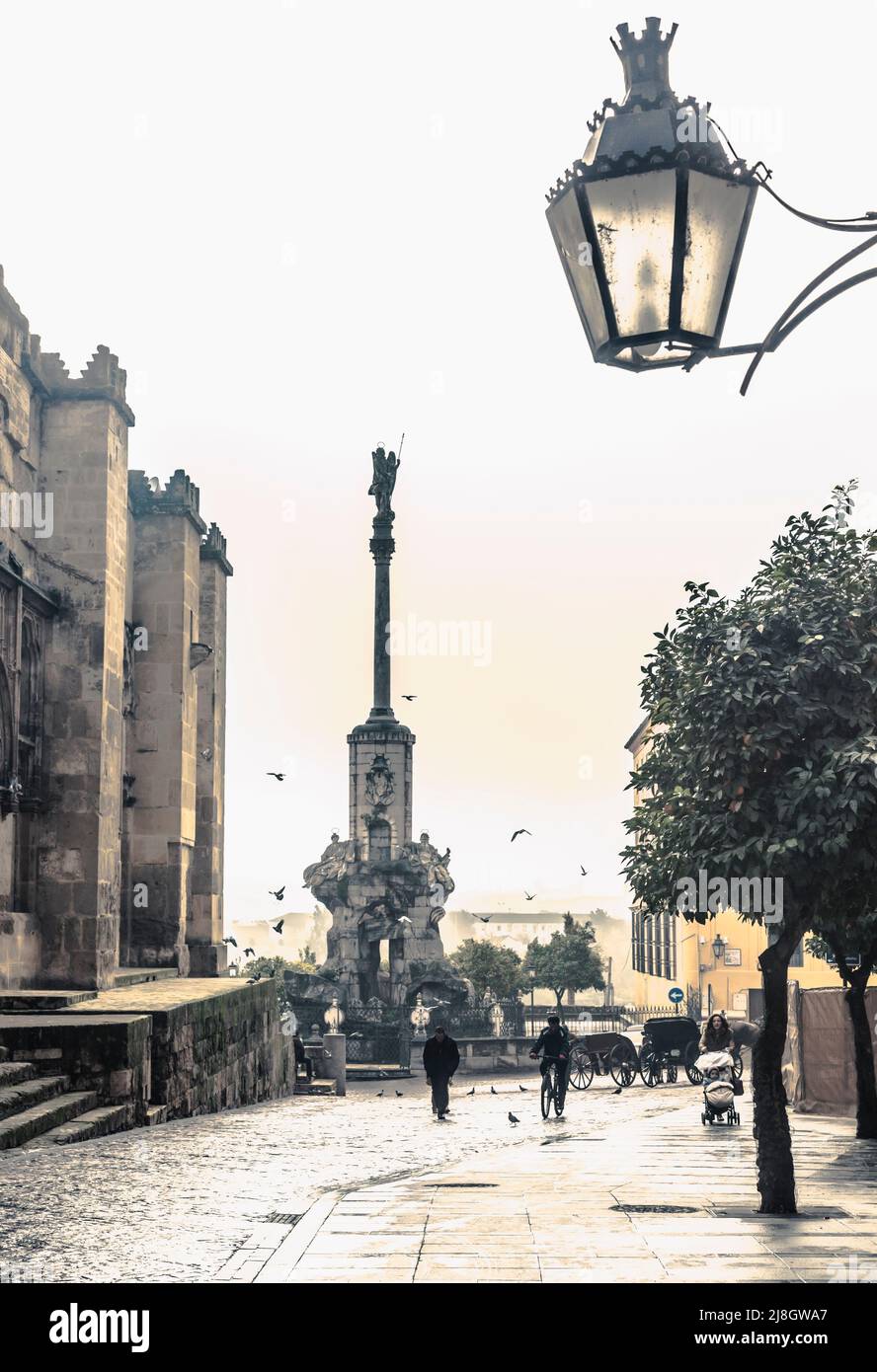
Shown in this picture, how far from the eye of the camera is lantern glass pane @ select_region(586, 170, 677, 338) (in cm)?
416

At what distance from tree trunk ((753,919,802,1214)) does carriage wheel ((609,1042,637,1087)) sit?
20.4 m

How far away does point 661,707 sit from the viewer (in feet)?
45.6

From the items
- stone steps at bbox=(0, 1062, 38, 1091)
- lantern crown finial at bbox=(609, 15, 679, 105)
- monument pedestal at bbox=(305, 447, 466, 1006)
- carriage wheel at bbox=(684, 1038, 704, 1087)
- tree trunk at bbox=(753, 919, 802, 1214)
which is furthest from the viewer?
monument pedestal at bbox=(305, 447, 466, 1006)

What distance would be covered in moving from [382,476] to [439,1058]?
4315 centimetres

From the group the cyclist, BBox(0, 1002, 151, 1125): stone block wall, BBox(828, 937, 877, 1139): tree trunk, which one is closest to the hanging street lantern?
BBox(0, 1002, 151, 1125): stone block wall

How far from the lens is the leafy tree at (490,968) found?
254 feet

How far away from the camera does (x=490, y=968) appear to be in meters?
78.7

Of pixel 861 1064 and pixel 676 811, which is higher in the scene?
pixel 676 811

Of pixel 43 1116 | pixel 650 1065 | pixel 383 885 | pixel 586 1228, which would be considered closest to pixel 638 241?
pixel 586 1228

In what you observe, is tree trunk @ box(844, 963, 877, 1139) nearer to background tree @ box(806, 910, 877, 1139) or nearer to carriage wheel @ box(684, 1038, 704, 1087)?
background tree @ box(806, 910, 877, 1139)

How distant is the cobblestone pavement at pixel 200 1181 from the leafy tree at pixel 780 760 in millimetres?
3708
